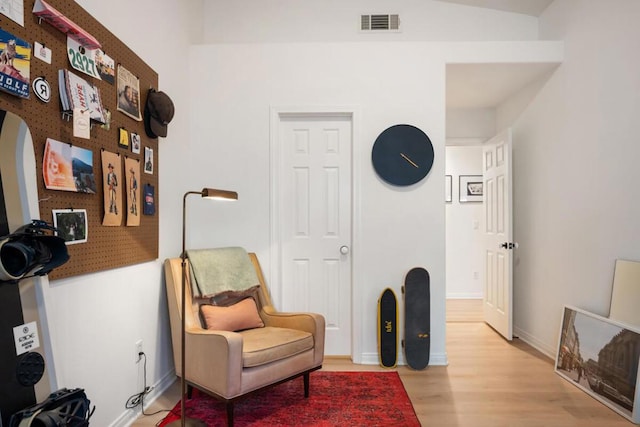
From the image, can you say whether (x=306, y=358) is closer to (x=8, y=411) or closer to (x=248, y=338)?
(x=248, y=338)

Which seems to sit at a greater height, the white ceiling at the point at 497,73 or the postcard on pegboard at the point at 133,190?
the white ceiling at the point at 497,73

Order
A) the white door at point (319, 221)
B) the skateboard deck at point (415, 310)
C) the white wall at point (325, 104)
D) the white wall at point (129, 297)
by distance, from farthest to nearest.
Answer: the white door at point (319, 221)
the white wall at point (325, 104)
the skateboard deck at point (415, 310)
the white wall at point (129, 297)

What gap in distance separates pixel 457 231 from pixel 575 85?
2.97 m

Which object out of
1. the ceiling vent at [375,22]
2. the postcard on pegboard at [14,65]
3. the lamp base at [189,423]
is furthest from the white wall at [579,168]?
the postcard on pegboard at [14,65]

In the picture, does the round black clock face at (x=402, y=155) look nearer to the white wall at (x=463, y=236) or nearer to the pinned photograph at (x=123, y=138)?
the pinned photograph at (x=123, y=138)

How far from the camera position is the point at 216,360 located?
1.98 m

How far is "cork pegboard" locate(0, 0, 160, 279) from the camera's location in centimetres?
139

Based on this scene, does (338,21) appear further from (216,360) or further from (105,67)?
(216,360)

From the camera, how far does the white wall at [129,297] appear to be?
63.7 inches

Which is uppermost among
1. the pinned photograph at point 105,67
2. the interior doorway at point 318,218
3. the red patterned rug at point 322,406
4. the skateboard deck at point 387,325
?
the pinned photograph at point 105,67

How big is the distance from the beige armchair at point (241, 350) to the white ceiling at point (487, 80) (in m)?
2.38

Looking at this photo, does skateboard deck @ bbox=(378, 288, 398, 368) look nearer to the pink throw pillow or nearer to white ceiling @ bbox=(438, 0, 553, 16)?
the pink throw pillow

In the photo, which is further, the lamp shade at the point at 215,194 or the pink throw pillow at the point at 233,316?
the pink throw pillow at the point at 233,316

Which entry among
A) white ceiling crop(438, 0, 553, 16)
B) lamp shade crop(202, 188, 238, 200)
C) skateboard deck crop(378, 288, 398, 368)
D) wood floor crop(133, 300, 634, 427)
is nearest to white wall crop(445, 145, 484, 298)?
wood floor crop(133, 300, 634, 427)
